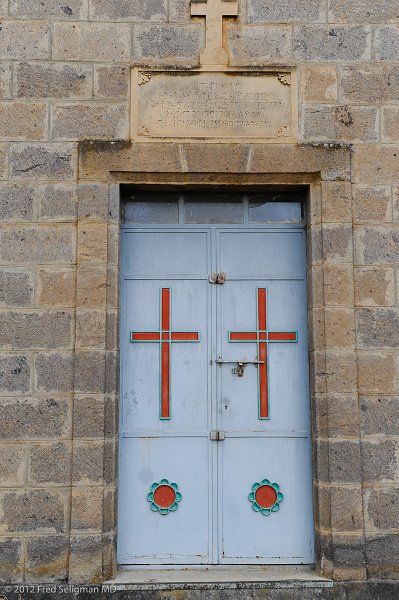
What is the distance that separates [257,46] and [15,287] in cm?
207

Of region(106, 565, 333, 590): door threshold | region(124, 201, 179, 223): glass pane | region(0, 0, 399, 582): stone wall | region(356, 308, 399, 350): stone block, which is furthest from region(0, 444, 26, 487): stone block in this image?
region(356, 308, 399, 350): stone block

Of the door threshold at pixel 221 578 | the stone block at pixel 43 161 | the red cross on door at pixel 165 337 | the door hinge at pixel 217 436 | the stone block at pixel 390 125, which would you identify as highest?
the stone block at pixel 390 125

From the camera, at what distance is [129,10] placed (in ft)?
14.0

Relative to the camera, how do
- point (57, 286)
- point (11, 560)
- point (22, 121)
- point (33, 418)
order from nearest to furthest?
point (11, 560) < point (33, 418) < point (57, 286) < point (22, 121)

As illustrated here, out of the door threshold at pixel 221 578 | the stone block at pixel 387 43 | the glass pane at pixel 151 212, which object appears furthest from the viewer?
the glass pane at pixel 151 212

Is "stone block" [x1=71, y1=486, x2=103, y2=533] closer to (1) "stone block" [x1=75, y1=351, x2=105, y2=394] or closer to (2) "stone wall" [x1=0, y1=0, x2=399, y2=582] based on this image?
(2) "stone wall" [x1=0, y1=0, x2=399, y2=582]

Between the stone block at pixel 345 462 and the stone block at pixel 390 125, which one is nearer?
the stone block at pixel 345 462

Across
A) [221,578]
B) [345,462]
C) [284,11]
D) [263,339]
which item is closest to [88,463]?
[221,578]

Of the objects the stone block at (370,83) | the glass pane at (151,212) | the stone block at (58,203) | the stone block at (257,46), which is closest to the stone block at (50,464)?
the stone block at (58,203)

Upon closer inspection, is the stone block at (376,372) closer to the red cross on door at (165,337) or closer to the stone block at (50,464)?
the red cross on door at (165,337)

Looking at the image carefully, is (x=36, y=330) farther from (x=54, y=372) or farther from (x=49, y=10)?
(x=49, y=10)

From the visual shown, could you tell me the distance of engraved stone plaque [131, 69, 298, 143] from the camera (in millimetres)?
4219

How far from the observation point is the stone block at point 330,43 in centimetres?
427

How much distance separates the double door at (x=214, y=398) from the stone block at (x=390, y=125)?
2.50 ft
